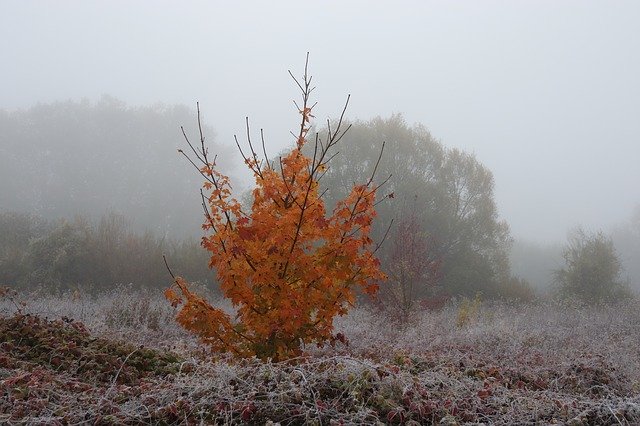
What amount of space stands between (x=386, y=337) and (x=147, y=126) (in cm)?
3468

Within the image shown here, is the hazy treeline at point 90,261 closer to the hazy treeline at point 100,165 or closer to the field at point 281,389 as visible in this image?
the field at point 281,389

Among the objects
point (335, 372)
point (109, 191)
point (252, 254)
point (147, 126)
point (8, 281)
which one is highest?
point (147, 126)

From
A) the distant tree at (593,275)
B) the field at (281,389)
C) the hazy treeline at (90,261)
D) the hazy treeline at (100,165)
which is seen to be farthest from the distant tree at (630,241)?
the field at (281,389)

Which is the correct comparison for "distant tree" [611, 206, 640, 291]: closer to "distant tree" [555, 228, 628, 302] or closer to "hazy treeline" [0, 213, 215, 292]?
"distant tree" [555, 228, 628, 302]

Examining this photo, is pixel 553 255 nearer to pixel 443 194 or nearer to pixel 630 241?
pixel 630 241

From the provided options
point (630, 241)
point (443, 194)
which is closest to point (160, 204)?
point (443, 194)

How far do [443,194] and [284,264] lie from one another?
1807cm

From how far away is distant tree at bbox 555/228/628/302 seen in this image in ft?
61.7

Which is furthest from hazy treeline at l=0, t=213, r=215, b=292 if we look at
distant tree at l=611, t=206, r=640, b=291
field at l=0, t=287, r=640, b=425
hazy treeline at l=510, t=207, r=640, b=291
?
distant tree at l=611, t=206, r=640, b=291

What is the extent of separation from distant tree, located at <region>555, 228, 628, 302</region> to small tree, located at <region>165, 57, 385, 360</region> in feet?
55.3

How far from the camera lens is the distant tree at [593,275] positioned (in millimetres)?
18812

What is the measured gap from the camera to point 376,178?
21.7m

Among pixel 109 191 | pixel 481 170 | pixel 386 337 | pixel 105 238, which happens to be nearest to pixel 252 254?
pixel 386 337

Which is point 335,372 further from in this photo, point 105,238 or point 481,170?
point 481,170
